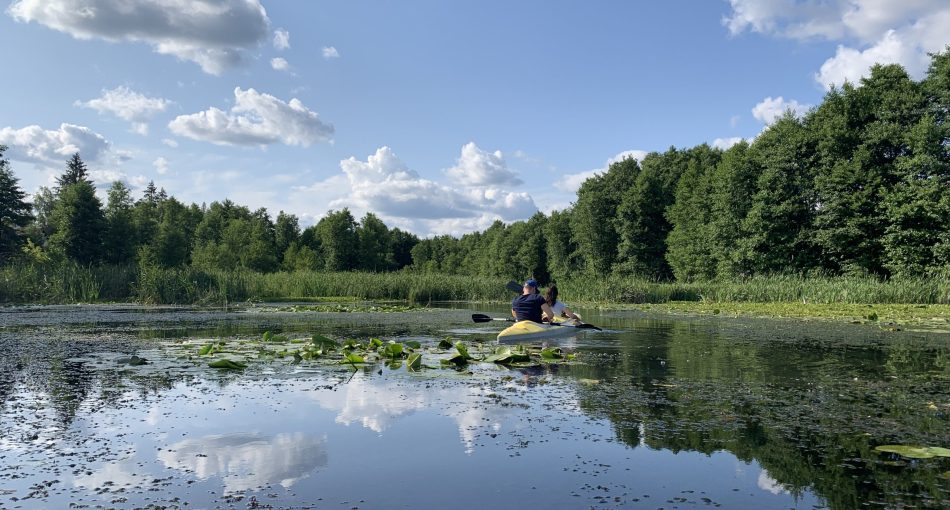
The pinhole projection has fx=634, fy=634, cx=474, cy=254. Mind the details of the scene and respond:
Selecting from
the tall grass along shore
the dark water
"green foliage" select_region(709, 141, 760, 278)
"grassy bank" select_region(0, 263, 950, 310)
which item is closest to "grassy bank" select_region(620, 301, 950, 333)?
"grassy bank" select_region(0, 263, 950, 310)

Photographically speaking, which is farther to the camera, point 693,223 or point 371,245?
point 371,245

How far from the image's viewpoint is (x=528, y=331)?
47.8 feet

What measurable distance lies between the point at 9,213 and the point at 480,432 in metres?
55.3

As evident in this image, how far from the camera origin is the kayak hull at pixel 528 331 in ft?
47.3

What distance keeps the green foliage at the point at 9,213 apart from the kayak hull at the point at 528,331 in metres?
48.0

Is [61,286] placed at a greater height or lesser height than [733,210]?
lesser

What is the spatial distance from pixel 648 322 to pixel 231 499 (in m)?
19.1

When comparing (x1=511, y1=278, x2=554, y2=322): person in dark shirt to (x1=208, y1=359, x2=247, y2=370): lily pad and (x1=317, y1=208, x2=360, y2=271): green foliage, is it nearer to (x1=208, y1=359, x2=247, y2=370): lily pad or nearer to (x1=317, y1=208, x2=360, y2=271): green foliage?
(x1=208, y1=359, x2=247, y2=370): lily pad

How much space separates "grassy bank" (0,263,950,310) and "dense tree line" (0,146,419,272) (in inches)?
414

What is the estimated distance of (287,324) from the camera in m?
20.4

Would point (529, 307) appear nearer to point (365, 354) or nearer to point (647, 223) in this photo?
point (365, 354)

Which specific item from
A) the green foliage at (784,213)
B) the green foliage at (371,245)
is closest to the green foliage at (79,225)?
the green foliage at (371,245)

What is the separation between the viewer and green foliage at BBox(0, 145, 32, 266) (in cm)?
4794

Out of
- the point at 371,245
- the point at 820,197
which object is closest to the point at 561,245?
the point at 371,245
